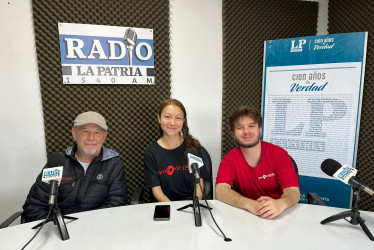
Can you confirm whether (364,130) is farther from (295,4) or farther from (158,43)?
(158,43)

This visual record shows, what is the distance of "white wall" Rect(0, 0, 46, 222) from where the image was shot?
214 centimetres

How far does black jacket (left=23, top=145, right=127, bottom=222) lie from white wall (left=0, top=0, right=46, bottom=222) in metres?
0.79

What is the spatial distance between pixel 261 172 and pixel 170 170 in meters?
0.77

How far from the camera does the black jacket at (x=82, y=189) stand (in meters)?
1.64

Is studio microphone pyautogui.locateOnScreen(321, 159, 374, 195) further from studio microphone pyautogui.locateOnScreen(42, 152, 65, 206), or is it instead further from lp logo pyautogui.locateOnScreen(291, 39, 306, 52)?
lp logo pyautogui.locateOnScreen(291, 39, 306, 52)

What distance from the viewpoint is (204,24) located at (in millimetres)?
2797

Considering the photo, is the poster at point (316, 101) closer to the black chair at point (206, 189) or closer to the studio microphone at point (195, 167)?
the black chair at point (206, 189)

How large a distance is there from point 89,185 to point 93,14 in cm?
165

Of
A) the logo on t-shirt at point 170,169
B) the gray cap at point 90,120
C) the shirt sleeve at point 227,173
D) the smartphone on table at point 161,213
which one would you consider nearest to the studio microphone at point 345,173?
the shirt sleeve at point 227,173

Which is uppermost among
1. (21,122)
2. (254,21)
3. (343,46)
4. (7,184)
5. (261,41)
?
(254,21)

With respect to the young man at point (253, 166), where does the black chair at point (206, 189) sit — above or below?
below

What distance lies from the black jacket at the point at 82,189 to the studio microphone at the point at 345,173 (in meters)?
1.34

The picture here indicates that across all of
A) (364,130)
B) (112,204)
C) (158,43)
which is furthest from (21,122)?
(364,130)

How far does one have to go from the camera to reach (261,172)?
165 centimetres
